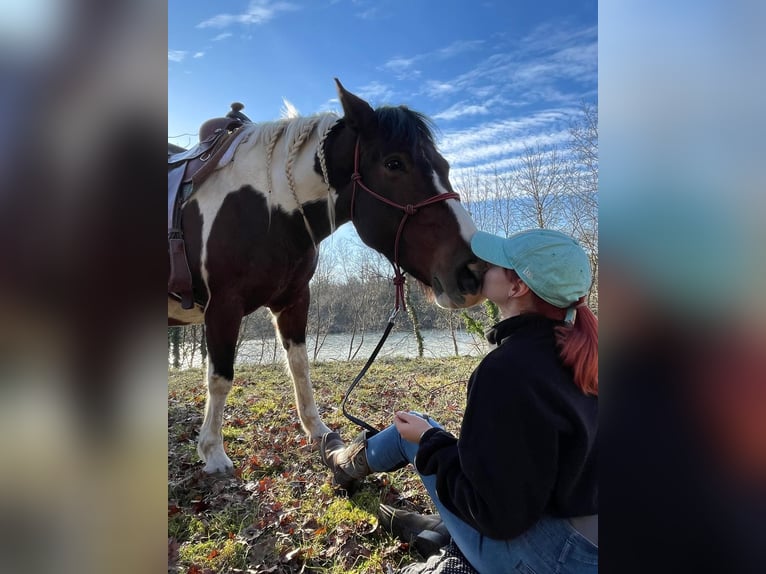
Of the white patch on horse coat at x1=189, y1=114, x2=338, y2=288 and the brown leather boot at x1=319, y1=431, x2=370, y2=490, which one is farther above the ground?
the white patch on horse coat at x1=189, y1=114, x2=338, y2=288

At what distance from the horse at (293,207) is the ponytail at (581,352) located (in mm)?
1141

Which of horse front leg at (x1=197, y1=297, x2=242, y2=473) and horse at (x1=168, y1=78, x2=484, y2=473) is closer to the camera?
horse at (x1=168, y1=78, x2=484, y2=473)

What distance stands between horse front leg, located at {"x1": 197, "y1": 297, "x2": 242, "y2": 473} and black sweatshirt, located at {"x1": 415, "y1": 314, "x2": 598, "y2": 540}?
7.07 ft

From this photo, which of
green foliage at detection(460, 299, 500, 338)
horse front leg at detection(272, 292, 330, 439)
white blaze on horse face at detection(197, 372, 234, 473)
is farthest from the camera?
green foliage at detection(460, 299, 500, 338)

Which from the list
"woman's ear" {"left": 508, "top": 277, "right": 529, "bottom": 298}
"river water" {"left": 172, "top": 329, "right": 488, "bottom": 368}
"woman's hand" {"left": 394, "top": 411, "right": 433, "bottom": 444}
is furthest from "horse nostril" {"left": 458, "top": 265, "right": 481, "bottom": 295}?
"river water" {"left": 172, "top": 329, "right": 488, "bottom": 368}

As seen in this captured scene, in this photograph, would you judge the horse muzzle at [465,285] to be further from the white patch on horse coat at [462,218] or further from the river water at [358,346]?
the river water at [358,346]

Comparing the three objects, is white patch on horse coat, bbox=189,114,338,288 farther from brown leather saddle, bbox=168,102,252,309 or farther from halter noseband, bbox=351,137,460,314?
halter noseband, bbox=351,137,460,314

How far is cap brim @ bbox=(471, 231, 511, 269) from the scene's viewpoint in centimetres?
165

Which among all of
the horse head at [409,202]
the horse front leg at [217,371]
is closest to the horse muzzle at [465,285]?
the horse head at [409,202]

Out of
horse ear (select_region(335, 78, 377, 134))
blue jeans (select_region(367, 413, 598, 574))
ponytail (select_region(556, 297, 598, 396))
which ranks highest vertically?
horse ear (select_region(335, 78, 377, 134))

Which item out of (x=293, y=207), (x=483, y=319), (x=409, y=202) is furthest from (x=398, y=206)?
(x=483, y=319)
